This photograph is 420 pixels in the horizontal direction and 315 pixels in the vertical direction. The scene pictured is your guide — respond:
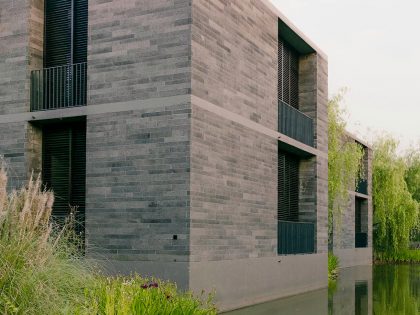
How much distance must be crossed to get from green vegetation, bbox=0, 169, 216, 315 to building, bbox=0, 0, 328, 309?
3.73 metres

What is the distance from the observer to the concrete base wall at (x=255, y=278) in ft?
41.0

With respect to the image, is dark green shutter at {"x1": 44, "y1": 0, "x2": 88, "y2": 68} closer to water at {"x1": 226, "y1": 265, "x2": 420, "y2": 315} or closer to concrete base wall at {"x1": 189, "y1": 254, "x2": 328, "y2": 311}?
concrete base wall at {"x1": 189, "y1": 254, "x2": 328, "y2": 311}

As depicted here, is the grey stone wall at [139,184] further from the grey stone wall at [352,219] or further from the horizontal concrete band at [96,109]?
the grey stone wall at [352,219]

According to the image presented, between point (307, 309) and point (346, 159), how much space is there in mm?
11258

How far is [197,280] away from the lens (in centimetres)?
1205

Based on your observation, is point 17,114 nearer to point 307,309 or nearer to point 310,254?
point 307,309

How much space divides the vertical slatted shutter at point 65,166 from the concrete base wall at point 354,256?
57.3ft

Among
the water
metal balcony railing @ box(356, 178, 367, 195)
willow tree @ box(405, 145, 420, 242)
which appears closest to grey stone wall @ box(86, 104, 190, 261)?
the water

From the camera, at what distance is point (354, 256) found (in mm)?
31359

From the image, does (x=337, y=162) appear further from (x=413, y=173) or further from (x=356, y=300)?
(x=413, y=173)

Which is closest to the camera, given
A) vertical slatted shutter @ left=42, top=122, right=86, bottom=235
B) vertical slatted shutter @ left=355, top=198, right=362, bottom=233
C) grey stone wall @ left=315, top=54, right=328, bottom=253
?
vertical slatted shutter @ left=42, top=122, right=86, bottom=235

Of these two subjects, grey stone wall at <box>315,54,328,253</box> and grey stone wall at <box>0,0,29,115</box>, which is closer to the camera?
grey stone wall at <box>0,0,29,115</box>

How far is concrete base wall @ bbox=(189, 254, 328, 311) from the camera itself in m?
12.5

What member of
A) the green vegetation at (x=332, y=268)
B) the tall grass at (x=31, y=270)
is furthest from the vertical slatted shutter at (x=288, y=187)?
the tall grass at (x=31, y=270)
